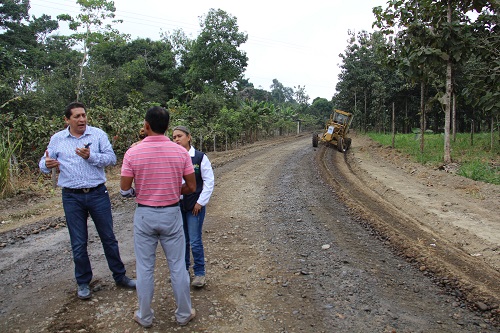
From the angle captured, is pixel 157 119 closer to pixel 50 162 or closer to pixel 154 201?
pixel 154 201

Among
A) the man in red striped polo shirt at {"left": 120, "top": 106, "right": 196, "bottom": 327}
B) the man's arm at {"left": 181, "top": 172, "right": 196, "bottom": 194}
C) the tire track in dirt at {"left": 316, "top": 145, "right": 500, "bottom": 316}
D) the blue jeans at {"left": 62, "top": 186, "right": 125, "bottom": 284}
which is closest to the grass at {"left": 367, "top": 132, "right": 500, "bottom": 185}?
the tire track in dirt at {"left": 316, "top": 145, "right": 500, "bottom": 316}

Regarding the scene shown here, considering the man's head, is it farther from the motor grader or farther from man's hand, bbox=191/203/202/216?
the motor grader

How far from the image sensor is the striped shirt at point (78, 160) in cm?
365

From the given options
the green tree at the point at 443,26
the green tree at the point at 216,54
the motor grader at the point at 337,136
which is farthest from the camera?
the green tree at the point at 216,54

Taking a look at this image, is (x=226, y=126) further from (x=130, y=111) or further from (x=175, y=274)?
(x=175, y=274)

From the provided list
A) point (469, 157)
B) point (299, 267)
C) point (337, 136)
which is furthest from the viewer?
point (337, 136)

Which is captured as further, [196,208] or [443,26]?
[443,26]

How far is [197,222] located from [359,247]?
263 cm

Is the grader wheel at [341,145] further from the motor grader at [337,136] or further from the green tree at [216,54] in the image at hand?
the green tree at [216,54]

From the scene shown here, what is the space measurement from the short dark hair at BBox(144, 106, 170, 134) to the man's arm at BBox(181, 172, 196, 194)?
1.47 ft

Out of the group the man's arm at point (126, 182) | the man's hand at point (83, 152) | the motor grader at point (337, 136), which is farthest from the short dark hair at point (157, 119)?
the motor grader at point (337, 136)

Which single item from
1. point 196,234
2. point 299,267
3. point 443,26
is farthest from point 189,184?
point 443,26

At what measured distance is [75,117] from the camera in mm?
3711

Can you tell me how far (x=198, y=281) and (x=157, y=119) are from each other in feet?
5.81
